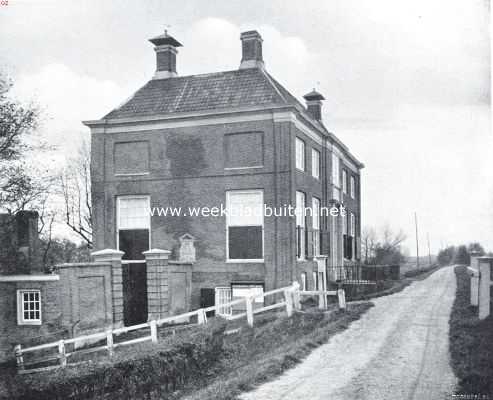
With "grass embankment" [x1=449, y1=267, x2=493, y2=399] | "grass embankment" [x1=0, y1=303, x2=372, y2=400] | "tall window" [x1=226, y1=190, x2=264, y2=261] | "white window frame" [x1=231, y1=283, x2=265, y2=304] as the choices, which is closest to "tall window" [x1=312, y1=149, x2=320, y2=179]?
"tall window" [x1=226, y1=190, x2=264, y2=261]

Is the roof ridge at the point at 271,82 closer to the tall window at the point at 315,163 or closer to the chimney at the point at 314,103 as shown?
the tall window at the point at 315,163

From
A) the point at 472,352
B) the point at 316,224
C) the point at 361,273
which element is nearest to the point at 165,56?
the point at 316,224

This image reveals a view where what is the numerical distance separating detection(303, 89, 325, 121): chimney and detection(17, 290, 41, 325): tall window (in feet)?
54.8

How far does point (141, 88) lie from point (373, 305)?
551 inches

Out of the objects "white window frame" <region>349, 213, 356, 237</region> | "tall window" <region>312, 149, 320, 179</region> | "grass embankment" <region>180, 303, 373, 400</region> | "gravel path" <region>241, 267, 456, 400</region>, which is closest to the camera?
"gravel path" <region>241, 267, 456, 400</region>

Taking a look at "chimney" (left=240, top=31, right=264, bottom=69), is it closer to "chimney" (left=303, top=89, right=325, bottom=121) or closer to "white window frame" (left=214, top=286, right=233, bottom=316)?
"chimney" (left=303, top=89, right=325, bottom=121)

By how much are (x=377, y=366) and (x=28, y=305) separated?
749 inches

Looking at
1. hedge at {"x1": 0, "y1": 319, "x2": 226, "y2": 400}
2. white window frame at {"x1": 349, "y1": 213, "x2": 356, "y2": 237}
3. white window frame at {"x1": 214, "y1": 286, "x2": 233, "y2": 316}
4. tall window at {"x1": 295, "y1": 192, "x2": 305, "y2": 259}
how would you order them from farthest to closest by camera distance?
white window frame at {"x1": 349, "y1": 213, "x2": 356, "y2": 237} → tall window at {"x1": 295, "y1": 192, "x2": 305, "y2": 259} → white window frame at {"x1": 214, "y1": 286, "x2": 233, "y2": 316} → hedge at {"x1": 0, "y1": 319, "x2": 226, "y2": 400}

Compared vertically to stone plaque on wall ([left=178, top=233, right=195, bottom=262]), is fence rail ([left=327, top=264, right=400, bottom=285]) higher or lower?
lower

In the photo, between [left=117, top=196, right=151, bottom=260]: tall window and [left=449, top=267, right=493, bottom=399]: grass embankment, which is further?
[left=117, top=196, right=151, bottom=260]: tall window

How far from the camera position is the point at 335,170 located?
94.7ft

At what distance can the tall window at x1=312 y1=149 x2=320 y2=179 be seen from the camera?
24.9 m

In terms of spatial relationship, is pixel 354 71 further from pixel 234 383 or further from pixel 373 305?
A: pixel 373 305

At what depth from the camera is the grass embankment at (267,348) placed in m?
9.11
